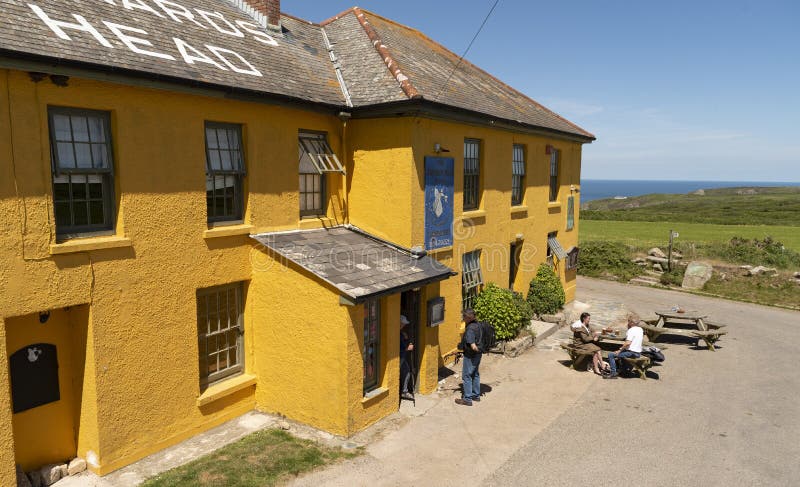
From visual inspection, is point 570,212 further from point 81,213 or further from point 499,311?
point 81,213

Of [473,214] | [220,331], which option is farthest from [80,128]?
[473,214]

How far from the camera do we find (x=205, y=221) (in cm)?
958

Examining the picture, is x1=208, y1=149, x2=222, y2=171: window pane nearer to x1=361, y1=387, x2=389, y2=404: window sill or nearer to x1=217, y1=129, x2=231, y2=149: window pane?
x1=217, y1=129, x2=231, y2=149: window pane

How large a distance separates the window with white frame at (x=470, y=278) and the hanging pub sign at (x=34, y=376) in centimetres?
925

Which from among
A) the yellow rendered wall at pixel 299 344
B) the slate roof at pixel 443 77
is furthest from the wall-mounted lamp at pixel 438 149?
the yellow rendered wall at pixel 299 344

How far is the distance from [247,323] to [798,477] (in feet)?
32.0

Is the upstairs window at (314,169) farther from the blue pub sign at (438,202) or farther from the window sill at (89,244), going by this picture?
the window sill at (89,244)

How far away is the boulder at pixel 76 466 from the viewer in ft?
27.1

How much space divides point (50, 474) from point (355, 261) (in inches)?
232

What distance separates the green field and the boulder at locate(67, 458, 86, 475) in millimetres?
28338

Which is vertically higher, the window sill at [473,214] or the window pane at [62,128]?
the window pane at [62,128]

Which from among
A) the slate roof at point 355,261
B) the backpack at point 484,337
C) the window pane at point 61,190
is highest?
the window pane at point 61,190

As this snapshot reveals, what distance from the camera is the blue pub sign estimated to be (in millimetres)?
12180

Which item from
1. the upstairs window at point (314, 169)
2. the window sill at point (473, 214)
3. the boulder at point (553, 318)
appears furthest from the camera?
the boulder at point (553, 318)
